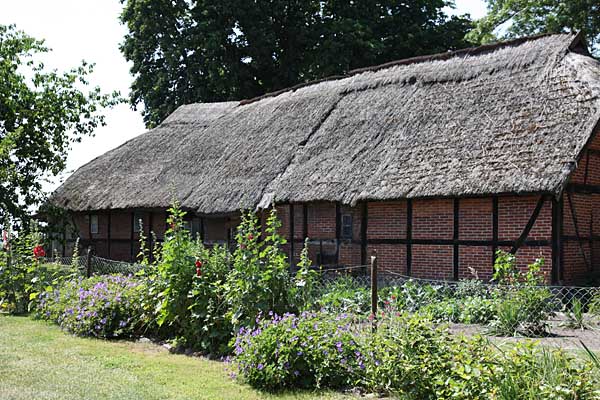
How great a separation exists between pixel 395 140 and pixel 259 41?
591 inches

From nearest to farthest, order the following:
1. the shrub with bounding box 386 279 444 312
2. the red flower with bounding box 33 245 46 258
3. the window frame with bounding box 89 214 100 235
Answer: the shrub with bounding box 386 279 444 312, the red flower with bounding box 33 245 46 258, the window frame with bounding box 89 214 100 235

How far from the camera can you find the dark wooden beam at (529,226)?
11844mm

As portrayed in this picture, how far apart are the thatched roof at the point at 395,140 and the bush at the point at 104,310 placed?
1753 millimetres

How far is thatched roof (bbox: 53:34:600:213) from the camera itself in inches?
481

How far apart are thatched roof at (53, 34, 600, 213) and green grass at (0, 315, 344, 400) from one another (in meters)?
2.89

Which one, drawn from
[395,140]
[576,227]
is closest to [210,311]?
[576,227]

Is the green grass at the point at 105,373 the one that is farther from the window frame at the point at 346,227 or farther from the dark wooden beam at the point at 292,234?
the dark wooden beam at the point at 292,234

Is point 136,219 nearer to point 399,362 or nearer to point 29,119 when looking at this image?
point 29,119

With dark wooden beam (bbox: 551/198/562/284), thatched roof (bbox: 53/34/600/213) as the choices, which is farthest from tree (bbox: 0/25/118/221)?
dark wooden beam (bbox: 551/198/562/284)

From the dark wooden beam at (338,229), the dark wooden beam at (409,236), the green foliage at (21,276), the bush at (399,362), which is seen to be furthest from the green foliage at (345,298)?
the green foliage at (21,276)

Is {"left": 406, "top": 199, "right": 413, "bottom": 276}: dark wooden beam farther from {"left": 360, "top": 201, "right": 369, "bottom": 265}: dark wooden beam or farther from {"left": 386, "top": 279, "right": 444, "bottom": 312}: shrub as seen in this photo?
{"left": 386, "top": 279, "right": 444, "bottom": 312}: shrub

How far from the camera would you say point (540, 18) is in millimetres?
22844

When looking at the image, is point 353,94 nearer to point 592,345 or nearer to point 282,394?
point 592,345

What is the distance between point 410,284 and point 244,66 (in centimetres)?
1989
